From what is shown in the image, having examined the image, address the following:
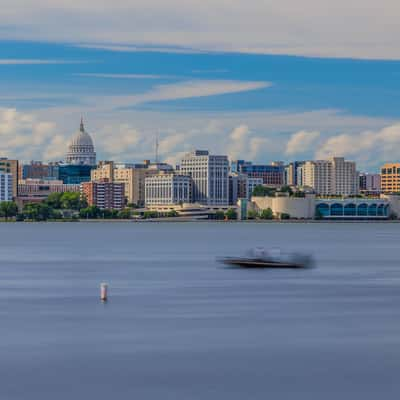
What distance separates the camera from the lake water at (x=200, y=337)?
33.2 meters

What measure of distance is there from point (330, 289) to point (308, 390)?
1172 inches

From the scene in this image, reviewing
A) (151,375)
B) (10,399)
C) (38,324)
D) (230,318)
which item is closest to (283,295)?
(230,318)

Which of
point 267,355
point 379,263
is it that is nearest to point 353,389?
point 267,355

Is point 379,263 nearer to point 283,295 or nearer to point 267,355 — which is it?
point 283,295

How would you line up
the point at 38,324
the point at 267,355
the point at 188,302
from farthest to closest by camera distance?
the point at 188,302 → the point at 38,324 → the point at 267,355

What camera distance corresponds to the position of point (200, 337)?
4156 centimetres

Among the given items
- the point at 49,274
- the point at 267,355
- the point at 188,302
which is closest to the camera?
the point at 267,355

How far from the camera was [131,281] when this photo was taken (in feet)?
221

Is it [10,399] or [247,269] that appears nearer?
[10,399]

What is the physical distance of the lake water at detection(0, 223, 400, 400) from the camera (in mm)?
33188

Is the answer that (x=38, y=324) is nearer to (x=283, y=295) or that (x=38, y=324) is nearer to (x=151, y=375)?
(x=151, y=375)

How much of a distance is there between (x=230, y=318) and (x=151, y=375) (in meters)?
13.2

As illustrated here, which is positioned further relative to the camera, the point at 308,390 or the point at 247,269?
the point at 247,269

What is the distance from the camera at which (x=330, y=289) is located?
62.2 meters
